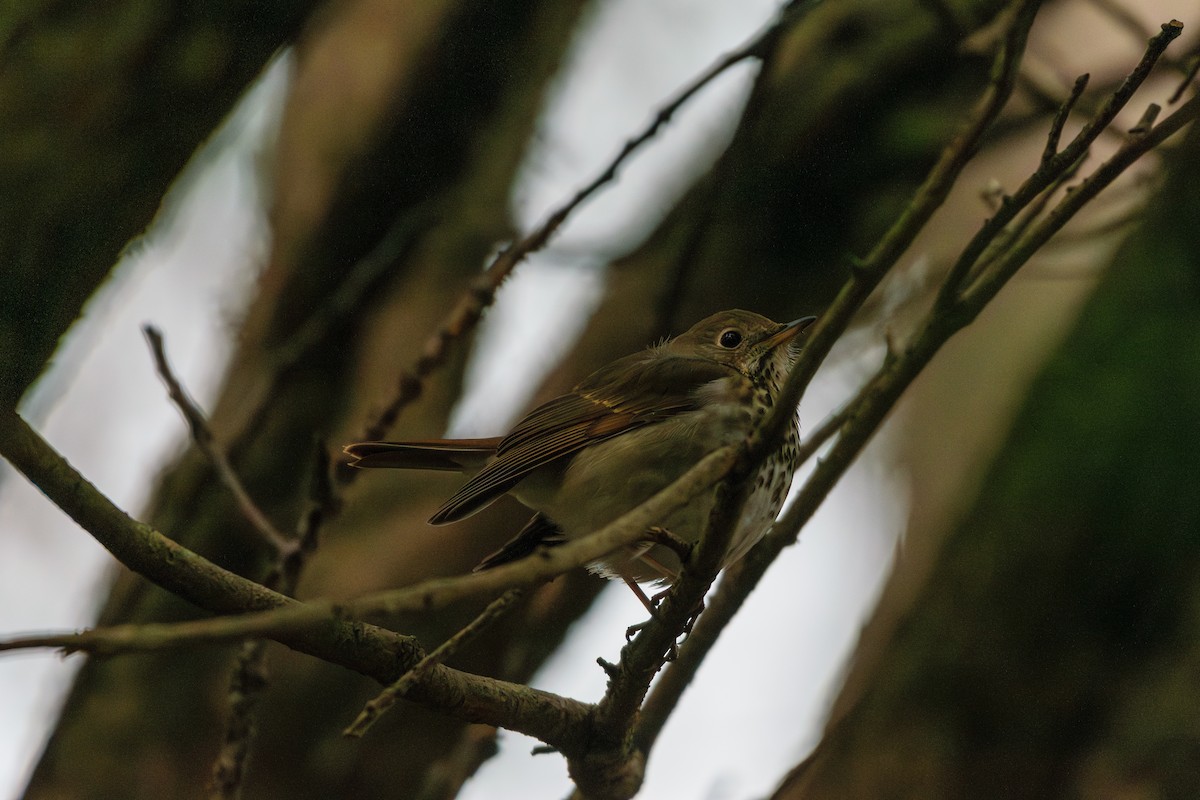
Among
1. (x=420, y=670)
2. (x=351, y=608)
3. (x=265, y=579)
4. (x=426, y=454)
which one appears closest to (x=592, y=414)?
(x=426, y=454)

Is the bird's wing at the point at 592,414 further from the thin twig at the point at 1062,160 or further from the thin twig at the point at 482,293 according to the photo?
the thin twig at the point at 1062,160

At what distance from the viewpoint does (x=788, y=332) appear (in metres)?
3.49

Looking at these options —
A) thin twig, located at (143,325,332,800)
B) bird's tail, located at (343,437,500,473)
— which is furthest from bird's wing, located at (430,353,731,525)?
thin twig, located at (143,325,332,800)

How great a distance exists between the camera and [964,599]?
3.52 meters

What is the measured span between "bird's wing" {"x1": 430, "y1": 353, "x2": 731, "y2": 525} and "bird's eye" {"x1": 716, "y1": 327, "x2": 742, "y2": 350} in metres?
0.14

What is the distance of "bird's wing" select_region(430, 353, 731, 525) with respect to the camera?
312 cm

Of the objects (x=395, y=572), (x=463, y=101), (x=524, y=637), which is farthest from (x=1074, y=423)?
(x=463, y=101)

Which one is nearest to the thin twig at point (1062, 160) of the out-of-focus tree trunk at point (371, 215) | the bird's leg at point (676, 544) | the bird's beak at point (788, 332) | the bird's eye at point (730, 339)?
the bird's leg at point (676, 544)

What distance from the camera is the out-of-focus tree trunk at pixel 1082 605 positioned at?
127 inches

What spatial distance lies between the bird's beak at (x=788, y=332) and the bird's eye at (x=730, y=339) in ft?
0.29

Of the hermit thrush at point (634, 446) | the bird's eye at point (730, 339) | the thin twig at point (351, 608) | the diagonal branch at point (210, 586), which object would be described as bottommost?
the thin twig at point (351, 608)

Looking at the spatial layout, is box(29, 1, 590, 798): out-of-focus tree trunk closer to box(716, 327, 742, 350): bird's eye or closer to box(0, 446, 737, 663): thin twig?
box(716, 327, 742, 350): bird's eye

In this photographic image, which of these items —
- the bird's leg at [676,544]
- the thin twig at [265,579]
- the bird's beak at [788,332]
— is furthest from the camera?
the bird's beak at [788,332]

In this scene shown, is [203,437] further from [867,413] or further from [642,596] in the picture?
[867,413]
